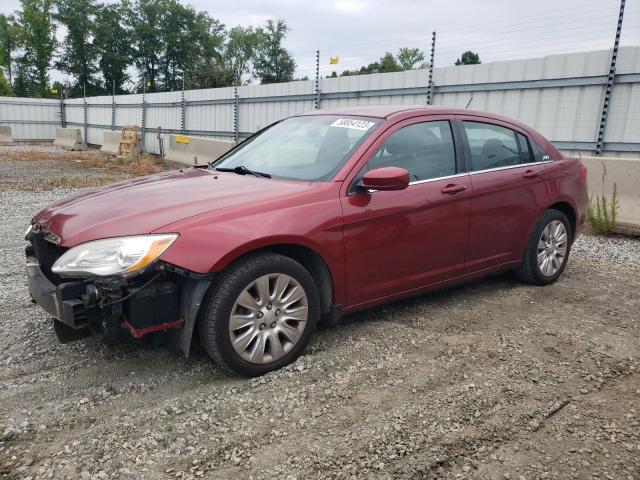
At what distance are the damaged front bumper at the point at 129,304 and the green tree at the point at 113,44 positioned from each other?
198ft

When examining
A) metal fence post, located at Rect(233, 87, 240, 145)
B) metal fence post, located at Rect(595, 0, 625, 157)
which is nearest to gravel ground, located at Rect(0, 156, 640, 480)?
metal fence post, located at Rect(595, 0, 625, 157)

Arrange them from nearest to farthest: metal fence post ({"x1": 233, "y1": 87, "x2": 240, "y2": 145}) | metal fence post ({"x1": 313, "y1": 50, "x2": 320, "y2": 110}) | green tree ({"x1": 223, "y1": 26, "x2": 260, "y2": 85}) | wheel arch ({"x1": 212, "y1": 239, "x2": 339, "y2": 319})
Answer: wheel arch ({"x1": 212, "y1": 239, "x2": 339, "y2": 319})
metal fence post ({"x1": 313, "y1": 50, "x2": 320, "y2": 110})
metal fence post ({"x1": 233, "y1": 87, "x2": 240, "y2": 145})
green tree ({"x1": 223, "y1": 26, "x2": 260, "y2": 85})

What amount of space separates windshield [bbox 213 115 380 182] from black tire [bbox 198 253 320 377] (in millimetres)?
730

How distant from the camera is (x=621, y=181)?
279 inches

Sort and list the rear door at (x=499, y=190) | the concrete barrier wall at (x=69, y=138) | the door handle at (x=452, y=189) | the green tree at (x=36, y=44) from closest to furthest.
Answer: the door handle at (x=452, y=189) → the rear door at (x=499, y=190) → the concrete barrier wall at (x=69, y=138) → the green tree at (x=36, y=44)

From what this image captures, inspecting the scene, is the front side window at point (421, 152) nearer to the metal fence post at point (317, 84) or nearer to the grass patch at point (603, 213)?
the grass patch at point (603, 213)

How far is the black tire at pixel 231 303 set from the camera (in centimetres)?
298

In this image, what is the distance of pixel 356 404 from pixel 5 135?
1161 inches

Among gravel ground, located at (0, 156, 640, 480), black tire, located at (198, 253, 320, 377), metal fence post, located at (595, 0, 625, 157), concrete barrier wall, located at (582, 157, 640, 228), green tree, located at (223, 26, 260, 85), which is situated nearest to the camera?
gravel ground, located at (0, 156, 640, 480)

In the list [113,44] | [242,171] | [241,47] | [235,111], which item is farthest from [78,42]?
[242,171]

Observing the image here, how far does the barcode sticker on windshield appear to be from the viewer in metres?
3.93

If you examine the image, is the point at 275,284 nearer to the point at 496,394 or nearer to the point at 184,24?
the point at 496,394

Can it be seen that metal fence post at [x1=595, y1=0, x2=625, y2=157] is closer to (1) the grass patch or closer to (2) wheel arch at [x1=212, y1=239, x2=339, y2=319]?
(1) the grass patch

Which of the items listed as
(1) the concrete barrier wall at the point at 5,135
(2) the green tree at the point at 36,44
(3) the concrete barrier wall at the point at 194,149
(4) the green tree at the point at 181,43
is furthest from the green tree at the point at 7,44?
(3) the concrete barrier wall at the point at 194,149
